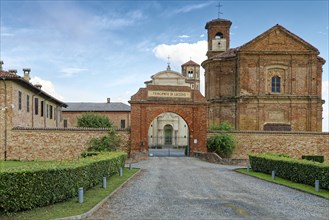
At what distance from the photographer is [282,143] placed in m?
31.2

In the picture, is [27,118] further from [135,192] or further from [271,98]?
[271,98]

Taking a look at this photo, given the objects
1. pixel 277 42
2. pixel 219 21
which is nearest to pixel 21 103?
pixel 277 42

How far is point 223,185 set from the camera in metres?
16.1

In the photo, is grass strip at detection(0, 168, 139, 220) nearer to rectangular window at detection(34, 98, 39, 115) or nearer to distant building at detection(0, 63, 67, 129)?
distant building at detection(0, 63, 67, 129)

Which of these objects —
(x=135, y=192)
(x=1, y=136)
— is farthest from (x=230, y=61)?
(x=135, y=192)

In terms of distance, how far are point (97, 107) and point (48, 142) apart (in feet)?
105

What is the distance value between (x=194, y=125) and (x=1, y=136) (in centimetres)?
1592

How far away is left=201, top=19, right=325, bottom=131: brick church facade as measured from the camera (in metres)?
39.1

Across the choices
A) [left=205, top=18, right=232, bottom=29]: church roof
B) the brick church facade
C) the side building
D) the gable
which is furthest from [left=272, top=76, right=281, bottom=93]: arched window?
the side building

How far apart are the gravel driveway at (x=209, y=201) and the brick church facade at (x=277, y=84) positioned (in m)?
22.4

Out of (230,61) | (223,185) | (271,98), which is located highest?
(230,61)

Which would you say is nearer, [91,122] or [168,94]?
[168,94]

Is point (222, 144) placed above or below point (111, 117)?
below

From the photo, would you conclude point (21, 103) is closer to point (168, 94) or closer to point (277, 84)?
point (168, 94)
